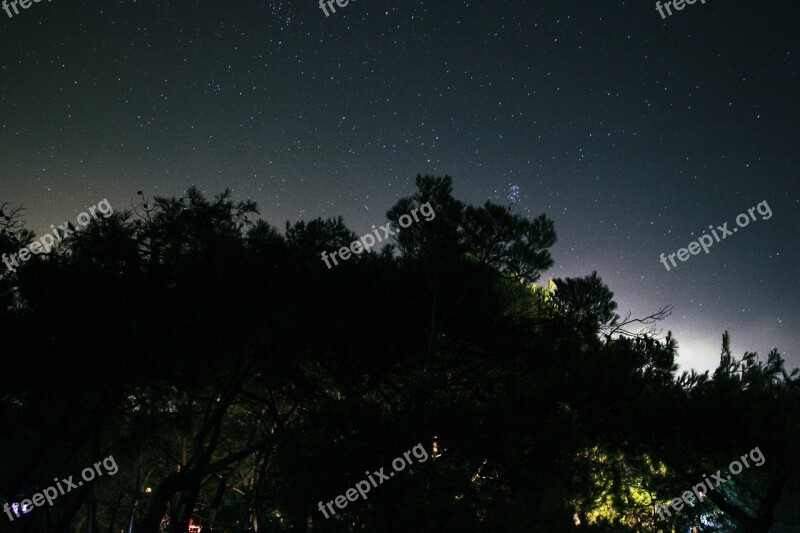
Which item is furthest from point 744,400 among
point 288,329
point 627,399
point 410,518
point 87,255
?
point 87,255

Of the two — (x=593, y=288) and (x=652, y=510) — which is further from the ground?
(x=593, y=288)

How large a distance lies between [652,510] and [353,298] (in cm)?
1192

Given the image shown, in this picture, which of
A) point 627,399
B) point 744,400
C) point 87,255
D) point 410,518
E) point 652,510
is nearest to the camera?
point 744,400

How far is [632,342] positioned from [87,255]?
10.4m

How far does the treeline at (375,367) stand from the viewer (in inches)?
246

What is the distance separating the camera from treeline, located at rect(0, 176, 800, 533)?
6246 millimetres

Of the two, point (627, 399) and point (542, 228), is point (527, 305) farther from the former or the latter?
point (627, 399)

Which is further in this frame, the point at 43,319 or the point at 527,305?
the point at 527,305

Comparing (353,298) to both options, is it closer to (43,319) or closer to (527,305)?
(527,305)

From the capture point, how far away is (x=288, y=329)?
8.75 m

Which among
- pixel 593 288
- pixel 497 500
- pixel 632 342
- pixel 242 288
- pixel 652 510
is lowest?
pixel 652 510

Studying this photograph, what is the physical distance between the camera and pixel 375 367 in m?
9.27

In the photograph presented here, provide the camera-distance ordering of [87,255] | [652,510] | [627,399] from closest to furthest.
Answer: [627,399]
[87,255]
[652,510]

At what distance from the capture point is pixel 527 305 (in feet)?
33.3
